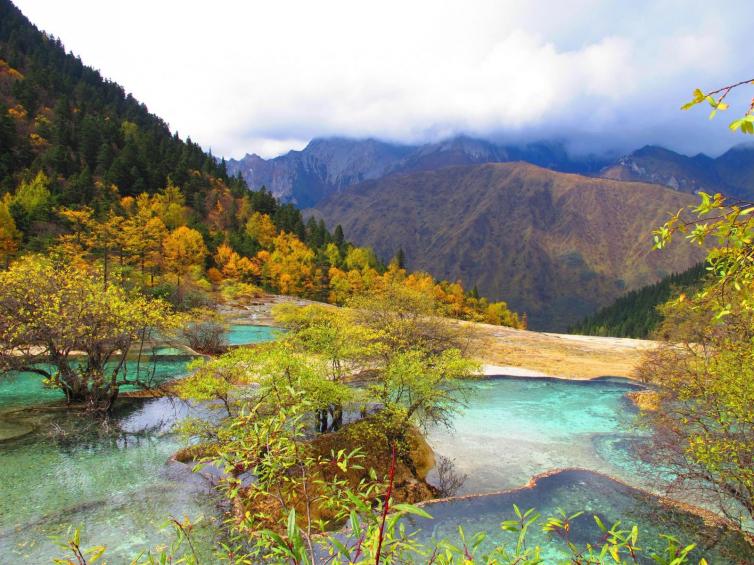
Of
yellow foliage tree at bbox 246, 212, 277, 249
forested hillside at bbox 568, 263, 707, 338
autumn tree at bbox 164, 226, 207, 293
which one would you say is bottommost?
forested hillside at bbox 568, 263, 707, 338

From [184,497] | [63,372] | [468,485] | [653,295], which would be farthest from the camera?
[653,295]

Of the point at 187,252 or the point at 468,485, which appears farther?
the point at 187,252

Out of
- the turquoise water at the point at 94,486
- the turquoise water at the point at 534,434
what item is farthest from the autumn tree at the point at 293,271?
the turquoise water at the point at 94,486

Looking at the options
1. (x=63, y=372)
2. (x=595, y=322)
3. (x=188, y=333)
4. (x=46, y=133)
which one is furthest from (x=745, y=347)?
(x=595, y=322)

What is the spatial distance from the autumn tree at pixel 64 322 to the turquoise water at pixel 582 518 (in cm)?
2012

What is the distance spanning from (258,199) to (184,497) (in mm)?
128261

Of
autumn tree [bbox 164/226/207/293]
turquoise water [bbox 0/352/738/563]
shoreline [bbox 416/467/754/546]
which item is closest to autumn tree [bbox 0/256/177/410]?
turquoise water [bbox 0/352/738/563]

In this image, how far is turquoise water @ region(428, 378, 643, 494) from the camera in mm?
24453

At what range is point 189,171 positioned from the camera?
13400cm

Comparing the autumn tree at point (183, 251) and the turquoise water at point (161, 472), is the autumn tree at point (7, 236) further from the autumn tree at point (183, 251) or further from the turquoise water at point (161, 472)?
the turquoise water at point (161, 472)

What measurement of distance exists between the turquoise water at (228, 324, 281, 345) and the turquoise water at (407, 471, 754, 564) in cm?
3879

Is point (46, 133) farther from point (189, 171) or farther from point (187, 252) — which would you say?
point (187, 252)

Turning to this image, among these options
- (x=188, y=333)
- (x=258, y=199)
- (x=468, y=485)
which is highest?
(x=258, y=199)

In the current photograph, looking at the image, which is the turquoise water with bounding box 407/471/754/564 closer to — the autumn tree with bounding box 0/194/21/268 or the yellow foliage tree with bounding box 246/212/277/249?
the autumn tree with bounding box 0/194/21/268
